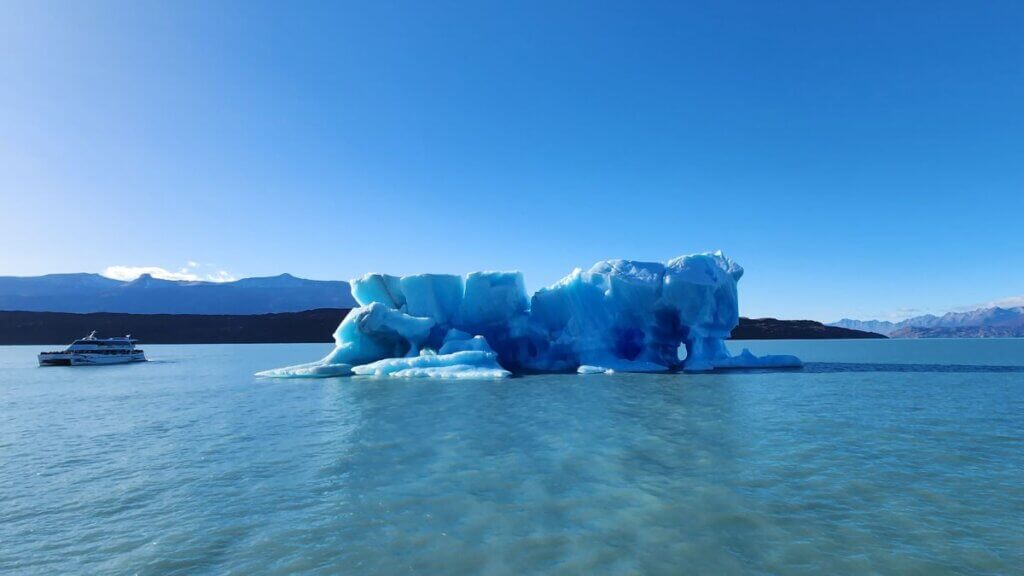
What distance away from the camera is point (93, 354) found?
3972 cm

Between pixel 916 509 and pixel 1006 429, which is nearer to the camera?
pixel 916 509

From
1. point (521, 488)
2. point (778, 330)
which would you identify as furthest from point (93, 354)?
point (778, 330)

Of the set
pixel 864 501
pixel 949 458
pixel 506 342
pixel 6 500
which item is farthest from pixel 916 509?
pixel 506 342

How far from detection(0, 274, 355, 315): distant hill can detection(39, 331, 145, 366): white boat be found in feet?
452

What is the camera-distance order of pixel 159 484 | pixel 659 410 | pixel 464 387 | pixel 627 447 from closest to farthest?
pixel 159 484
pixel 627 447
pixel 659 410
pixel 464 387

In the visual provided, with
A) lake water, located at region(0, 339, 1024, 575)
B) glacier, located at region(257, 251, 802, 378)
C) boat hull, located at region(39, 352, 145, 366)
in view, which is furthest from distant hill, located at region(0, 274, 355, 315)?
lake water, located at region(0, 339, 1024, 575)

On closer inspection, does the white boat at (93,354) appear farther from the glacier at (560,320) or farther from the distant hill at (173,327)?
the distant hill at (173,327)

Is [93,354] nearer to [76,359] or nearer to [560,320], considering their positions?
[76,359]

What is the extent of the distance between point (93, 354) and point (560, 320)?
36.2 m

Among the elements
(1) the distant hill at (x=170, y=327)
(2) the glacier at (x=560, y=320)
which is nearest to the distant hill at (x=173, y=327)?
(1) the distant hill at (x=170, y=327)

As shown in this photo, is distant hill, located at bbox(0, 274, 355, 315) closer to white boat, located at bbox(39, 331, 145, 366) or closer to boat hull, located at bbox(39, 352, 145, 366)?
white boat, located at bbox(39, 331, 145, 366)

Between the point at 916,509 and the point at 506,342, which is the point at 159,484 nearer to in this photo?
the point at 916,509

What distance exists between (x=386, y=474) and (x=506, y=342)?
21407mm

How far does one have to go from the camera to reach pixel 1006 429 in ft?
37.1
